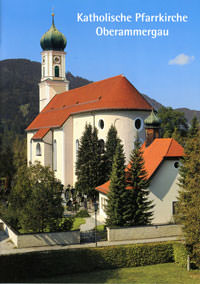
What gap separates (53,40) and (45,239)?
36.3 meters

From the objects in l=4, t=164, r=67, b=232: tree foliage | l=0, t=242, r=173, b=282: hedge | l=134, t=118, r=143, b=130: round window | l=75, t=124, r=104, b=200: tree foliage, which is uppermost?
l=134, t=118, r=143, b=130: round window

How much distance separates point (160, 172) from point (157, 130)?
6710 mm

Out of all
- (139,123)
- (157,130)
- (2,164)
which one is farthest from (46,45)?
(2,164)

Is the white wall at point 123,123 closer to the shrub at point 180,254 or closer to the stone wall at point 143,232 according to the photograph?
the stone wall at point 143,232

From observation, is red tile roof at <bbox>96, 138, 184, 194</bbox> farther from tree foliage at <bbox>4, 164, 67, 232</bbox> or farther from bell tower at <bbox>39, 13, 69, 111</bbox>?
bell tower at <bbox>39, 13, 69, 111</bbox>

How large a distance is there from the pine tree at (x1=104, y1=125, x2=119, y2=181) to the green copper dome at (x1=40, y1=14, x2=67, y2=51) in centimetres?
2023

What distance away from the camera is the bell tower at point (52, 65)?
5166 centimetres

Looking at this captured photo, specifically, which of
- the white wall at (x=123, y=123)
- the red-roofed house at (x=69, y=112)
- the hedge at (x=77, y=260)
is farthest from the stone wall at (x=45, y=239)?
the red-roofed house at (x=69, y=112)

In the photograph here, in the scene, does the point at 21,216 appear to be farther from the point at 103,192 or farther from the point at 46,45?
the point at 46,45

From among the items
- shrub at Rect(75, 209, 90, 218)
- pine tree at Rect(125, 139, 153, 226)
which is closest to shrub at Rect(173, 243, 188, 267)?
pine tree at Rect(125, 139, 153, 226)

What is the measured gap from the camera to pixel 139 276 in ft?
56.4

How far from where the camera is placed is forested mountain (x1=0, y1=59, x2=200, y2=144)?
834cm

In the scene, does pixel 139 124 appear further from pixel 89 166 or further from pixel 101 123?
pixel 89 166

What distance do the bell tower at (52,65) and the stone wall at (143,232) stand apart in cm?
3550
